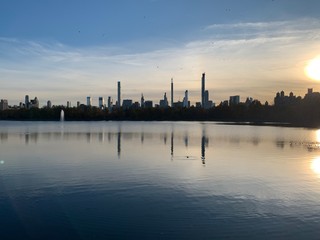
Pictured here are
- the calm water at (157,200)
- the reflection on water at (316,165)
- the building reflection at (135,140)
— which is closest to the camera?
the calm water at (157,200)

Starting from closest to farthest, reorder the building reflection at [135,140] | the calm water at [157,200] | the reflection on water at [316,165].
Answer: the calm water at [157,200] < the reflection on water at [316,165] < the building reflection at [135,140]

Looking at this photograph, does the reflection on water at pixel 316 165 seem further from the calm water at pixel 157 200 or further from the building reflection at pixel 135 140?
the building reflection at pixel 135 140

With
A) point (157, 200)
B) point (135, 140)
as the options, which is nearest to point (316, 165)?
point (157, 200)

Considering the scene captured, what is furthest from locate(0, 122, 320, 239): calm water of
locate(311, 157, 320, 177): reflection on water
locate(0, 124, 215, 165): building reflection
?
locate(0, 124, 215, 165): building reflection

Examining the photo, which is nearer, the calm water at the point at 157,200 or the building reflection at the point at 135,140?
the calm water at the point at 157,200

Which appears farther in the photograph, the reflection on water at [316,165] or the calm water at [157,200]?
the reflection on water at [316,165]

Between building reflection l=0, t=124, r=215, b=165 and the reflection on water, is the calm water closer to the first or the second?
the reflection on water

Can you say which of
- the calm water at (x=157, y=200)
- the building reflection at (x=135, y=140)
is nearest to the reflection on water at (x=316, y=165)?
the calm water at (x=157, y=200)

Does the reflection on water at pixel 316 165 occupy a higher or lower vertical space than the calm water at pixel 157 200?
lower

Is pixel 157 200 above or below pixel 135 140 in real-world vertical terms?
above

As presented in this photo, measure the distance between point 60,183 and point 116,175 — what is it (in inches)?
144

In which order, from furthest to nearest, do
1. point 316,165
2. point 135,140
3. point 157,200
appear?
point 135,140, point 316,165, point 157,200

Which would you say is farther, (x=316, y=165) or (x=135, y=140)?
(x=135, y=140)

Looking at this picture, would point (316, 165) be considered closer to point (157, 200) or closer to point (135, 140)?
point (157, 200)
